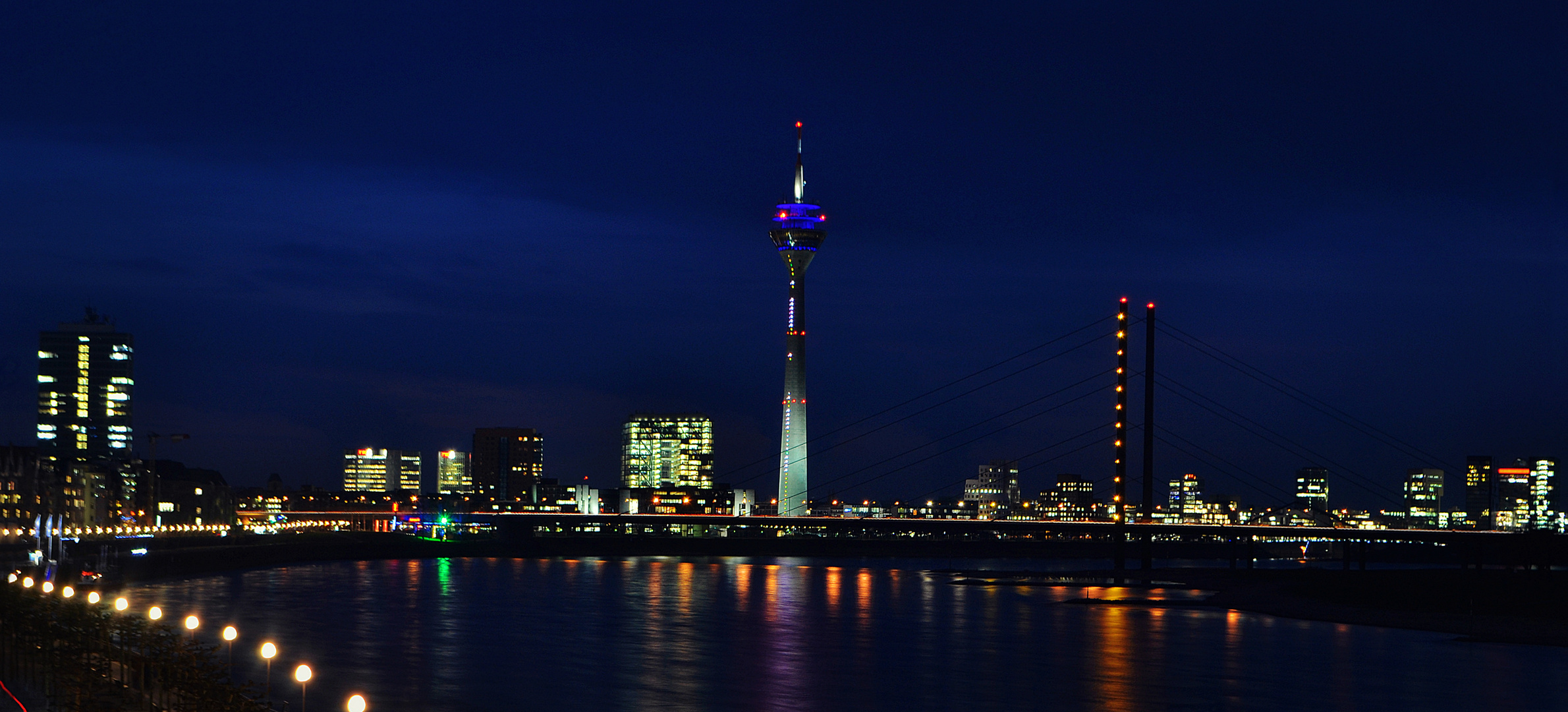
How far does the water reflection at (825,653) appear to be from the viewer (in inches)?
1703

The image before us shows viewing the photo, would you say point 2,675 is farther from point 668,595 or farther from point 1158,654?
point 668,595

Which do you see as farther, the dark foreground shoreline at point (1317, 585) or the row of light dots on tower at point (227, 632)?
the dark foreground shoreline at point (1317, 585)

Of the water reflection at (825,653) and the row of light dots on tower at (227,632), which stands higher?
the row of light dots on tower at (227,632)

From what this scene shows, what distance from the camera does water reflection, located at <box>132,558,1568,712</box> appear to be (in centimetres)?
4325

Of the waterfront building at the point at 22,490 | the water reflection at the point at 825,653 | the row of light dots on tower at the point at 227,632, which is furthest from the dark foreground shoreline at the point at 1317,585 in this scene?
the row of light dots on tower at the point at 227,632

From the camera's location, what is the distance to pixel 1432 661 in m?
55.4

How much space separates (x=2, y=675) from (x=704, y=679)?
65.8 ft

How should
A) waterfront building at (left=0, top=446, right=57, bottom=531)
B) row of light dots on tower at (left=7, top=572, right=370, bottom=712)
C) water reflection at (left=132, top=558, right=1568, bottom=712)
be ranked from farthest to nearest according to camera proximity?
waterfront building at (left=0, top=446, right=57, bottom=531), water reflection at (left=132, top=558, right=1568, bottom=712), row of light dots on tower at (left=7, top=572, right=370, bottom=712)

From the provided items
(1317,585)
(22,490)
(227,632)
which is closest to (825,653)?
(227,632)

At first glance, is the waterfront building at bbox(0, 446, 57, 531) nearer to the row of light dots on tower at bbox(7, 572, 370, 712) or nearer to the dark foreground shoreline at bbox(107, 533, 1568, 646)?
the dark foreground shoreline at bbox(107, 533, 1568, 646)

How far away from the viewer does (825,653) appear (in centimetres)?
5588

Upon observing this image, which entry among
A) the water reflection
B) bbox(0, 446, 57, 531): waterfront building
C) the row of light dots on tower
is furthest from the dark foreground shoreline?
the row of light dots on tower

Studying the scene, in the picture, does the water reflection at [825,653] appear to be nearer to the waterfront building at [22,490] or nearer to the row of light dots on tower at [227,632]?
the row of light dots on tower at [227,632]

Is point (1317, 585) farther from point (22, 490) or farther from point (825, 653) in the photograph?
point (22, 490)
